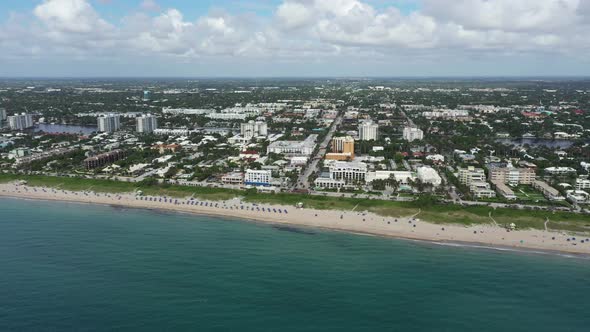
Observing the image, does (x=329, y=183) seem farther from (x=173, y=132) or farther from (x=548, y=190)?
(x=173, y=132)

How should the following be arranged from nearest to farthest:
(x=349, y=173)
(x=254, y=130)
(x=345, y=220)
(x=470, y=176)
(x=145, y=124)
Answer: (x=345, y=220), (x=470, y=176), (x=349, y=173), (x=254, y=130), (x=145, y=124)

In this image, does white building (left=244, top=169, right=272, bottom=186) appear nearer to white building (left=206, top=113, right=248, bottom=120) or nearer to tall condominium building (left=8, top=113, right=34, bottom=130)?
white building (left=206, top=113, right=248, bottom=120)

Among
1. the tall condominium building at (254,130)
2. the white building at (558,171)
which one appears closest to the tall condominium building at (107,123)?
the tall condominium building at (254,130)

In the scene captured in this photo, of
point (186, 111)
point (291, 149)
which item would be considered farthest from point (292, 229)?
point (186, 111)

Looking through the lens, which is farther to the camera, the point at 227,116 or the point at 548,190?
the point at 227,116

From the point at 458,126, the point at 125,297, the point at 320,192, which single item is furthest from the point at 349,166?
the point at 458,126
